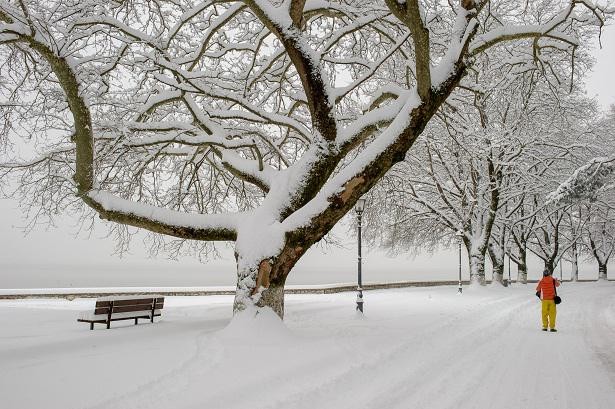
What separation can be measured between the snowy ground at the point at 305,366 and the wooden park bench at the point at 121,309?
34cm

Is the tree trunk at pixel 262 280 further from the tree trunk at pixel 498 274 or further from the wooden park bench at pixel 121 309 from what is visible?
the tree trunk at pixel 498 274

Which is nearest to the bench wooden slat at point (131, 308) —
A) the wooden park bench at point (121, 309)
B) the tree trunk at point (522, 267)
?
the wooden park bench at point (121, 309)

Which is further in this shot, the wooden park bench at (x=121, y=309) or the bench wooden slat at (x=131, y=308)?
the bench wooden slat at (x=131, y=308)

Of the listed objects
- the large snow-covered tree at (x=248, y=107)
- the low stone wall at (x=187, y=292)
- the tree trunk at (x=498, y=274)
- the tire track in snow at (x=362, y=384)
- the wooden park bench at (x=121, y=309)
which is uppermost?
the large snow-covered tree at (x=248, y=107)

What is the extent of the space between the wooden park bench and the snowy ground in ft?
1.11

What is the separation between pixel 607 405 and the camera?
490 centimetres

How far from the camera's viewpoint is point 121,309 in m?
10.5

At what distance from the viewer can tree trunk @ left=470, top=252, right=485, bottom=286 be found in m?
24.0

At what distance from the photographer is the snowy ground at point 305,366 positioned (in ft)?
16.0

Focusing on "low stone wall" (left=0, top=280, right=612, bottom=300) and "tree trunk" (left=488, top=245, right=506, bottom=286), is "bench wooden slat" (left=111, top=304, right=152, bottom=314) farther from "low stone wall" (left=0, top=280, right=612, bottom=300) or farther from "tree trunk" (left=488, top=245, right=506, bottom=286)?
"tree trunk" (left=488, top=245, right=506, bottom=286)

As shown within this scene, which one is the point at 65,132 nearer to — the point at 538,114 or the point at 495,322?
the point at 495,322

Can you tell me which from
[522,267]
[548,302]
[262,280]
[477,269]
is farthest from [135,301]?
[522,267]

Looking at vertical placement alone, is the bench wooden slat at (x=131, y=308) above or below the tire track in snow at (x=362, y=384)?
above

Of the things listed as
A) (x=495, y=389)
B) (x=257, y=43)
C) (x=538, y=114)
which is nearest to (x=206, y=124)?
(x=257, y=43)
